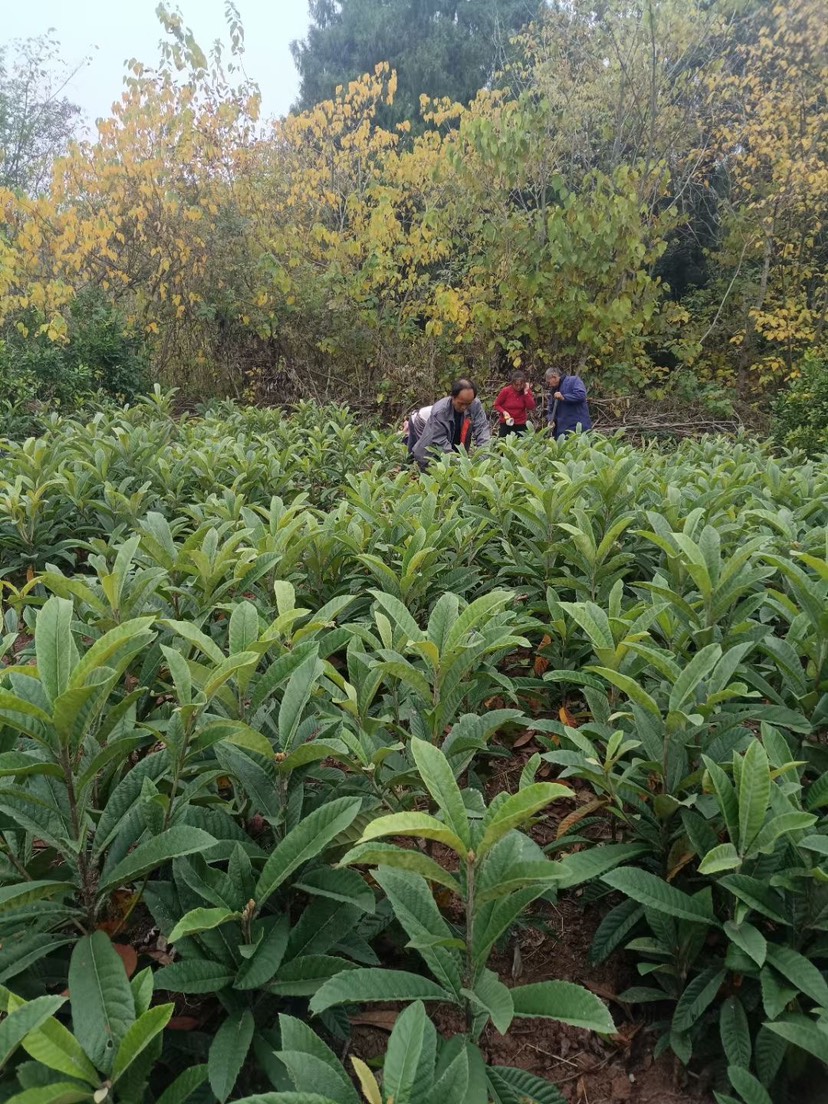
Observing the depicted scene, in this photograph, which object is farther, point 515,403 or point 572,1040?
point 515,403

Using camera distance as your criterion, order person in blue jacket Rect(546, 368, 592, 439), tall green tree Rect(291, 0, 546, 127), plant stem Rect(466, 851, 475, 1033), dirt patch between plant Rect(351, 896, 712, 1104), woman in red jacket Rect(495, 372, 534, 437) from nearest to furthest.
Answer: plant stem Rect(466, 851, 475, 1033) → dirt patch between plant Rect(351, 896, 712, 1104) → woman in red jacket Rect(495, 372, 534, 437) → person in blue jacket Rect(546, 368, 592, 439) → tall green tree Rect(291, 0, 546, 127)

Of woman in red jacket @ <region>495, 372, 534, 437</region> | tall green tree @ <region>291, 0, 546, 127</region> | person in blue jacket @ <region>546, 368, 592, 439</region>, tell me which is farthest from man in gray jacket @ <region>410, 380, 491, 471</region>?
tall green tree @ <region>291, 0, 546, 127</region>

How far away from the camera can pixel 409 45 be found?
24.0 meters

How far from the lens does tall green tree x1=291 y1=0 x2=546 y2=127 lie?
22266mm

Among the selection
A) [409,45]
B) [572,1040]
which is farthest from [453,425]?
[409,45]

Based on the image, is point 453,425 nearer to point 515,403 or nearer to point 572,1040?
point 515,403

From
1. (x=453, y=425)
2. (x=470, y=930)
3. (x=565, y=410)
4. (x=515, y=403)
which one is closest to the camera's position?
(x=470, y=930)

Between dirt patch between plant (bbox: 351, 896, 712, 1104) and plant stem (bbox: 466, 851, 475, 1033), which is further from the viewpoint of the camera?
dirt patch between plant (bbox: 351, 896, 712, 1104)

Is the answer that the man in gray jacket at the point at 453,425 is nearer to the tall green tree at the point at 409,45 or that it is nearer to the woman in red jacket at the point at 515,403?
the woman in red jacket at the point at 515,403

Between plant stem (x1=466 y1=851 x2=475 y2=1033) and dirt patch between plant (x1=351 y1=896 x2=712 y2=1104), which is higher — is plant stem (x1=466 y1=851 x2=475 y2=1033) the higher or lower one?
the higher one

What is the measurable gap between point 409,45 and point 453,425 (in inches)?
903

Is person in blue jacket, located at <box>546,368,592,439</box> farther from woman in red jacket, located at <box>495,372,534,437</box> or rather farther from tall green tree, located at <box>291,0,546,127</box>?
tall green tree, located at <box>291,0,546,127</box>

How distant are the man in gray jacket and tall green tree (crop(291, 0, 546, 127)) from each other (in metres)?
18.2

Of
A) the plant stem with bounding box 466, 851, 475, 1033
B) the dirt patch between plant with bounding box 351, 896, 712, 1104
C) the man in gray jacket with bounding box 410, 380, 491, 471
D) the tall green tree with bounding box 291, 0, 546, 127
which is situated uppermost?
the tall green tree with bounding box 291, 0, 546, 127
